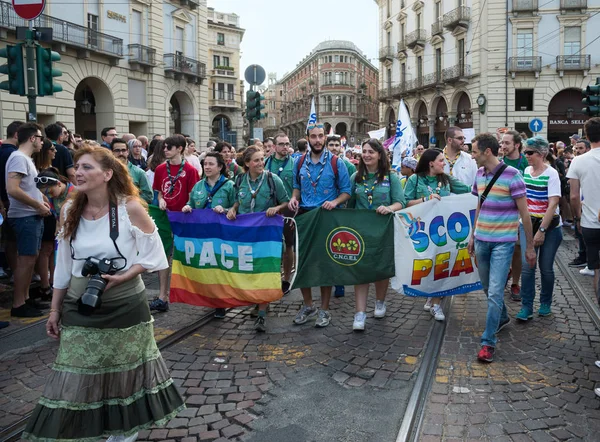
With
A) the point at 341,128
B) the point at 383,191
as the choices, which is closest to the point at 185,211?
the point at 383,191

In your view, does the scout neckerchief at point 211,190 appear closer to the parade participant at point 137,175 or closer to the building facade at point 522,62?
the parade participant at point 137,175

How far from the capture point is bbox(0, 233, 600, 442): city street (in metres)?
3.60

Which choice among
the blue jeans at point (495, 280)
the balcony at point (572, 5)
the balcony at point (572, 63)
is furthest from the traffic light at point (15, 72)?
the balcony at point (572, 5)

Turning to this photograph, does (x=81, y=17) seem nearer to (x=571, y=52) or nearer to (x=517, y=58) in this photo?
(x=517, y=58)

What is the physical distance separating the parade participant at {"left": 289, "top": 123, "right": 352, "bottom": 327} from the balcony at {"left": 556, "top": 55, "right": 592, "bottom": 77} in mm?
33915

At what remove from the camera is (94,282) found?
2850 mm

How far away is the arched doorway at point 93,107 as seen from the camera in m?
26.2

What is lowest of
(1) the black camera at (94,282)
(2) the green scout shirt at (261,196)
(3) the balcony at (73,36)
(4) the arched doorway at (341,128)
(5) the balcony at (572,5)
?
(1) the black camera at (94,282)

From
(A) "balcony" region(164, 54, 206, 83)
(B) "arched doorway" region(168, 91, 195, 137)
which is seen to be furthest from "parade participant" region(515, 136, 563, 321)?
(B) "arched doorway" region(168, 91, 195, 137)

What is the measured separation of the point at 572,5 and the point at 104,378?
1548 inches

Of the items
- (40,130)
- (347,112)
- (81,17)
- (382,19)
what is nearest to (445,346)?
(40,130)

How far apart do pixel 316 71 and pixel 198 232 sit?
85.3 metres

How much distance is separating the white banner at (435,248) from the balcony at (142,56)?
24722mm

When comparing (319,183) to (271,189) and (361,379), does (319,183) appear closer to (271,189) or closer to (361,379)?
(271,189)
